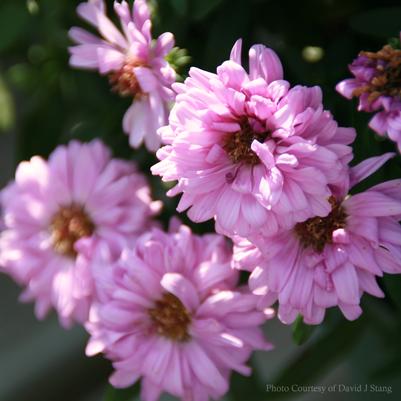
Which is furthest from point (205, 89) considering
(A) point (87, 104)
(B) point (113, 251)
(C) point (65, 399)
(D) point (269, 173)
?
(C) point (65, 399)

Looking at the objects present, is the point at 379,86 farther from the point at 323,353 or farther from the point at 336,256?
the point at 323,353

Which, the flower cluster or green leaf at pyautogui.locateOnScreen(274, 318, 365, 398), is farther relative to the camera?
green leaf at pyautogui.locateOnScreen(274, 318, 365, 398)

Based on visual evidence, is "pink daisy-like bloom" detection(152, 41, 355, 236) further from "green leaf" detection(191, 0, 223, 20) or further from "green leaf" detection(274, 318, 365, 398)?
"green leaf" detection(274, 318, 365, 398)

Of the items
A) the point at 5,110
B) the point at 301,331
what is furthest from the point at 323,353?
the point at 5,110

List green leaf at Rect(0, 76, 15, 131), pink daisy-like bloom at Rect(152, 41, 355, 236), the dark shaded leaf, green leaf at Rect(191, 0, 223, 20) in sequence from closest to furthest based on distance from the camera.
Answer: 1. pink daisy-like bloom at Rect(152, 41, 355, 236)
2. green leaf at Rect(191, 0, 223, 20)
3. the dark shaded leaf
4. green leaf at Rect(0, 76, 15, 131)

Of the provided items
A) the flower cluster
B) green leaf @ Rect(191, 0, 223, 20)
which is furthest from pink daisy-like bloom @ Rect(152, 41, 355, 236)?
green leaf @ Rect(191, 0, 223, 20)

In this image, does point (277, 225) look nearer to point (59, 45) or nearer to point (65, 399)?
point (59, 45)
